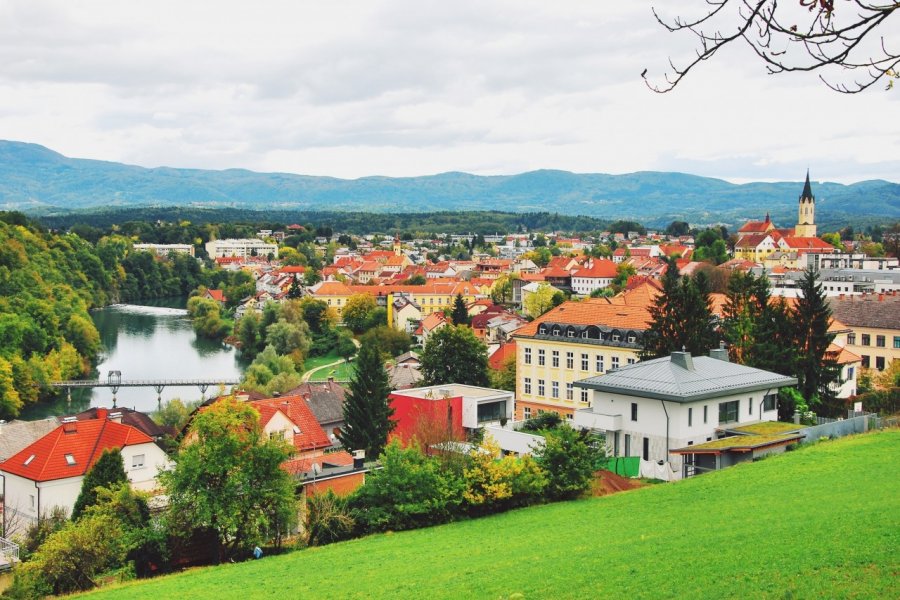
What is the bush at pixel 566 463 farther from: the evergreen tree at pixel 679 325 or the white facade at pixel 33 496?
the evergreen tree at pixel 679 325

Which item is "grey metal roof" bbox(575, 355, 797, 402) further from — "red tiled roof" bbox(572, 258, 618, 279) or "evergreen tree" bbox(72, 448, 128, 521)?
"red tiled roof" bbox(572, 258, 618, 279)

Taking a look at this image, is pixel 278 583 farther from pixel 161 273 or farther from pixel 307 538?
pixel 161 273

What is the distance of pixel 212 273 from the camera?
10581 centimetres

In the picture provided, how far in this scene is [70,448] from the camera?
69.1 ft

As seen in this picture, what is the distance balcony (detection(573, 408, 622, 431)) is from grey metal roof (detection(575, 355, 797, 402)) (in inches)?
24.2

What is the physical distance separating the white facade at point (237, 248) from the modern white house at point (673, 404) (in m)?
123

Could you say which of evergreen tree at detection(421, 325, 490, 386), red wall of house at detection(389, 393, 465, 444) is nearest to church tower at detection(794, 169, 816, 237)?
evergreen tree at detection(421, 325, 490, 386)

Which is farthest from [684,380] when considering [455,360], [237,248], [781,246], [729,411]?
[237,248]

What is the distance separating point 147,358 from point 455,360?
2713 cm

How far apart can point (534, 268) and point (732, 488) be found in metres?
83.7

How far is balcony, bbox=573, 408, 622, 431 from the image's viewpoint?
2039 cm

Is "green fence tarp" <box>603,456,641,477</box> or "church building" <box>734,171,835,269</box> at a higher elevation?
"church building" <box>734,171,835,269</box>

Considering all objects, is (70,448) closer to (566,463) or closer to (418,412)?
(418,412)

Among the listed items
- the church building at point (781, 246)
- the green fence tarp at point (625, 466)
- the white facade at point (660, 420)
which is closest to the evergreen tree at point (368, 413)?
the white facade at point (660, 420)
